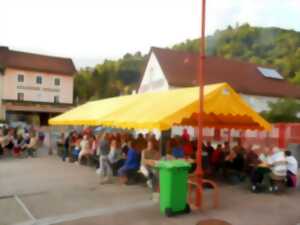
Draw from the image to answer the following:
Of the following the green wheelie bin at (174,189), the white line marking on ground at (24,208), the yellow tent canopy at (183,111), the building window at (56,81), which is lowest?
the white line marking on ground at (24,208)

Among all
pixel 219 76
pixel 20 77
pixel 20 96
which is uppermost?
pixel 20 77

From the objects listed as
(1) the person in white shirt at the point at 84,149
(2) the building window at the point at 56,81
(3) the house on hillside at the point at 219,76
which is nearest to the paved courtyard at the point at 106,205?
(1) the person in white shirt at the point at 84,149

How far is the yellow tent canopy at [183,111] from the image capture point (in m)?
9.34

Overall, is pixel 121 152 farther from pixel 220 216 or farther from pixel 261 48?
pixel 261 48

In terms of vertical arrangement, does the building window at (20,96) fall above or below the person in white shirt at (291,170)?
above

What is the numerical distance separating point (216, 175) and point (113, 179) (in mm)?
3472

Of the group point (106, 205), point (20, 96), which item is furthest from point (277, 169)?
point (20, 96)

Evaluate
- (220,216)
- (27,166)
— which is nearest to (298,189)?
(220,216)

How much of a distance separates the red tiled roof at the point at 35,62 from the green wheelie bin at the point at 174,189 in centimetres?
4332

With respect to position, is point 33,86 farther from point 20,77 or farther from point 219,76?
point 219,76

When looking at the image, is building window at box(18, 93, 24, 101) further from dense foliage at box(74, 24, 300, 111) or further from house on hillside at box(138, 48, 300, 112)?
house on hillside at box(138, 48, 300, 112)

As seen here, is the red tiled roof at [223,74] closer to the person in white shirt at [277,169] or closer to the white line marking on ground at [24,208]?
the person in white shirt at [277,169]

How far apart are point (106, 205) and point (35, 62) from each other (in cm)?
4481

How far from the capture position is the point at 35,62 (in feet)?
161
